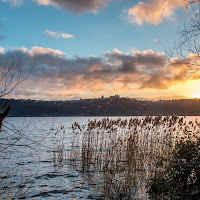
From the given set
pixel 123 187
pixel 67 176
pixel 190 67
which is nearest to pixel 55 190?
pixel 67 176

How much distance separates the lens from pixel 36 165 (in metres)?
15.7

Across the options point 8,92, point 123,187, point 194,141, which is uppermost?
point 8,92

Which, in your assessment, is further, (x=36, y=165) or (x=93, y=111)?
(x=93, y=111)

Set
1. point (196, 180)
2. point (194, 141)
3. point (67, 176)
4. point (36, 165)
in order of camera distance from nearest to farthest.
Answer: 1. point (196, 180)
2. point (194, 141)
3. point (67, 176)
4. point (36, 165)

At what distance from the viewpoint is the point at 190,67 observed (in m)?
8.02

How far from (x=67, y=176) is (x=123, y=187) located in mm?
4759

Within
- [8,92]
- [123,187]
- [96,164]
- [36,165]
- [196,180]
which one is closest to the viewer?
[8,92]

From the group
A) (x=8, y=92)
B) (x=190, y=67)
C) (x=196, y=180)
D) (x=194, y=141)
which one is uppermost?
(x=190, y=67)

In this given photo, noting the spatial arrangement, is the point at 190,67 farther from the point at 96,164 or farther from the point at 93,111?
the point at 93,111

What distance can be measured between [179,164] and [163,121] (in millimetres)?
7640

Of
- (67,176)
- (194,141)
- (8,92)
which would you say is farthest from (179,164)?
(67,176)

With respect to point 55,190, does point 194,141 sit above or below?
above

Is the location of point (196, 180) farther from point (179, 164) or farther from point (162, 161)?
point (162, 161)

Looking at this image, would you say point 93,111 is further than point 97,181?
Yes
